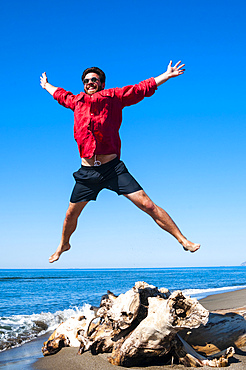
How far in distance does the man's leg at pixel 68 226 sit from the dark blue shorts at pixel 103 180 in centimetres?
13

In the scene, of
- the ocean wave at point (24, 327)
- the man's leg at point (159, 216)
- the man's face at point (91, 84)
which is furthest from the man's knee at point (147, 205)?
→ the ocean wave at point (24, 327)

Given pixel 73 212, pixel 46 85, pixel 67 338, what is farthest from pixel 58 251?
pixel 46 85

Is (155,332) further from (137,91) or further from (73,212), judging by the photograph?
(137,91)

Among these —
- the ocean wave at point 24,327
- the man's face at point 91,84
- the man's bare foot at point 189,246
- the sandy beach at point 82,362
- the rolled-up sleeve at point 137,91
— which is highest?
the man's face at point 91,84

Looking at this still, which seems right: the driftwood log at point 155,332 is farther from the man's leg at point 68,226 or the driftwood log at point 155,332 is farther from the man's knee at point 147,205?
the man's leg at point 68,226

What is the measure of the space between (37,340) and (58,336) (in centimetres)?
269

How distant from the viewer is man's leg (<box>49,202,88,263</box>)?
541 centimetres

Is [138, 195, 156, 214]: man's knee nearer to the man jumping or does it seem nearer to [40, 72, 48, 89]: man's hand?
the man jumping

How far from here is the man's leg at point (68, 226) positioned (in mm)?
5410

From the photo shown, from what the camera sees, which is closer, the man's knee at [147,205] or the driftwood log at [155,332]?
the driftwood log at [155,332]

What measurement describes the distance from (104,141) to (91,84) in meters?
0.97

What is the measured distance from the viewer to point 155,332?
13.1 ft

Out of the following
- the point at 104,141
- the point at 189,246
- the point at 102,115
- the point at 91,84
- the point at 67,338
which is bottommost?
the point at 67,338

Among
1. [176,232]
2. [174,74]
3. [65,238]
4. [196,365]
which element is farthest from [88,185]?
[196,365]
